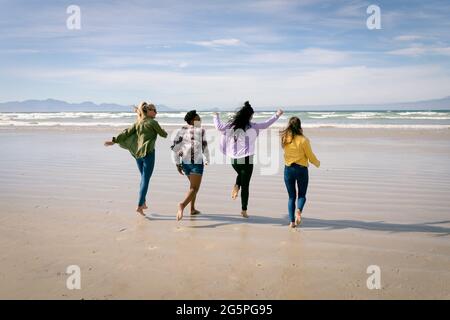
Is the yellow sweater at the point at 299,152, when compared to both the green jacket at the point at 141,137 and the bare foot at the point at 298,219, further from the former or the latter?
the green jacket at the point at 141,137

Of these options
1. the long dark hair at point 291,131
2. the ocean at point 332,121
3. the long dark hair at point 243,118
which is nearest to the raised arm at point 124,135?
the long dark hair at point 243,118

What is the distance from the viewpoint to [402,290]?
3.57 meters

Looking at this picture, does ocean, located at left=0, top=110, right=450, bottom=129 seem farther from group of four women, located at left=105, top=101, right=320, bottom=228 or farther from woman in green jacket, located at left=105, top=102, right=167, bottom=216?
woman in green jacket, located at left=105, top=102, right=167, bottom=216

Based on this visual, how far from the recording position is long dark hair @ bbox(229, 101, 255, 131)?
19.9 ft

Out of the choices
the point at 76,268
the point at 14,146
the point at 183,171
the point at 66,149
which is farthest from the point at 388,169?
the point at 14,146

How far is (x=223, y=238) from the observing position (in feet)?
16.6

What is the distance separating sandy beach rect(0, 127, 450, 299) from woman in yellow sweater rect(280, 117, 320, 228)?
0.35m

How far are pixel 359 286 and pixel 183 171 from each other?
11.0 feet

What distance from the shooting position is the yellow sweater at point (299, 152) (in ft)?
17.9

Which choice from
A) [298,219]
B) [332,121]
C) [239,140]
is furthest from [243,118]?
[332,121]

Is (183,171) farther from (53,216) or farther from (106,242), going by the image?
(53,216)

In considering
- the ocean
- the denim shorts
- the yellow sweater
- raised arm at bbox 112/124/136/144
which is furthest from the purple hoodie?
the ocean

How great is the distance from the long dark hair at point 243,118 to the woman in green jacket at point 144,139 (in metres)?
1.15
